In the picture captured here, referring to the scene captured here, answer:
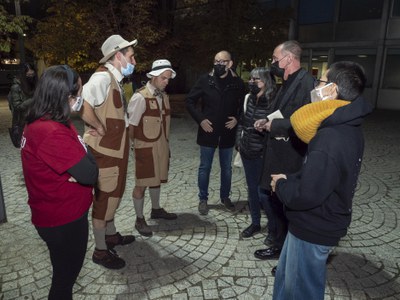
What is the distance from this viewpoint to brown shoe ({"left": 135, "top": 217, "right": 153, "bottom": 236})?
13.3 feet

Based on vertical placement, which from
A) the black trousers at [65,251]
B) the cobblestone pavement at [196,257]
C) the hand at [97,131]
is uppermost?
the hand at [97,131]

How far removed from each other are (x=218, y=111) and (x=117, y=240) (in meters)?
2.25

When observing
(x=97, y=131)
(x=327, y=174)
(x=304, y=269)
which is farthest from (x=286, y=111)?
(x=97, y=131)

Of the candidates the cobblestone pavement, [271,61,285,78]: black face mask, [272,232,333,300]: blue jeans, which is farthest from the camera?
[271,61,285,78]: black face mask

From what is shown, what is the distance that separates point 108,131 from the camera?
3.13 m

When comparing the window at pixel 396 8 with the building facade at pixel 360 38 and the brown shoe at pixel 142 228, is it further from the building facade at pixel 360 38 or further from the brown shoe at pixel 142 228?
the brown shoe at pixel 142 228

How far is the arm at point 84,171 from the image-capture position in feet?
6.68

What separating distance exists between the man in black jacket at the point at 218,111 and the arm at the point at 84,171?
8.54 ft

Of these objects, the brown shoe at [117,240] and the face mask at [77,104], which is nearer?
the face mask at [77,104]

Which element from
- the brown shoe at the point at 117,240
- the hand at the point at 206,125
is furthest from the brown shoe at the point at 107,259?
the hand at the point at 206,125

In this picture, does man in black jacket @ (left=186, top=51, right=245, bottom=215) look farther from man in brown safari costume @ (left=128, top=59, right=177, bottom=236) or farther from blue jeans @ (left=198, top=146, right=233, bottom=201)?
man in brown safari costume @ (left=128, top=59, right=177, bottom=236)

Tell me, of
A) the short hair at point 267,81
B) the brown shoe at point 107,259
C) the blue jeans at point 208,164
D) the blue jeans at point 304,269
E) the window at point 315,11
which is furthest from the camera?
the window at point 315,11

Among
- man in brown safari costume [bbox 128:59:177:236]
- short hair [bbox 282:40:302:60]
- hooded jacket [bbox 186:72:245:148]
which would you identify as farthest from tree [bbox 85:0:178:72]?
short hair [bbox 282:40:302:60]

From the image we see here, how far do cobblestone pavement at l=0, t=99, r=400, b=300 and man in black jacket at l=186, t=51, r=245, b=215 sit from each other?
2.14 ft
